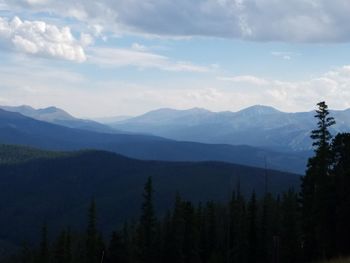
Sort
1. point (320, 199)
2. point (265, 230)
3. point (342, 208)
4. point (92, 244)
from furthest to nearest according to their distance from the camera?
1. point (92, 244)
2. point (265, 230)
3. point (320, 199)
4. point (342, 208)

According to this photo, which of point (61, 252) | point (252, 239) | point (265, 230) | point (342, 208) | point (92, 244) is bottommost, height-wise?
point (61, 252)

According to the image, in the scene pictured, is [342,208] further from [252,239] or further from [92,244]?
[92,244]

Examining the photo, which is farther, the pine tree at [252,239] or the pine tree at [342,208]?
the pine tree at [252,239]

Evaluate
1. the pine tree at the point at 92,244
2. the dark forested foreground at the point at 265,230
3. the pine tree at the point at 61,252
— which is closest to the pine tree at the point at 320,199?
the dark forested foreground at the point at 265,230

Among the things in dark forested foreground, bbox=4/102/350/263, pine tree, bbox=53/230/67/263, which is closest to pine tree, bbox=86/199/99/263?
dark forested foreground, bbox=4/102/350/263

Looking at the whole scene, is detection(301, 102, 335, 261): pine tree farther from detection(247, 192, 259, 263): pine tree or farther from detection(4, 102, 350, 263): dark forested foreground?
detection(247, 192, 259, 263): pine tree

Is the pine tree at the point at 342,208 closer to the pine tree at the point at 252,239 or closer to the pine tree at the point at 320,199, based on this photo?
the pine tree at the point at 320,199

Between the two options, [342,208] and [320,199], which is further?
[320,199]

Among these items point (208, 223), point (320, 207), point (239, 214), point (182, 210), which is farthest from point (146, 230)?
point (320, 207)

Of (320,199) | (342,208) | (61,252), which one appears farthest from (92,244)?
(342,208)

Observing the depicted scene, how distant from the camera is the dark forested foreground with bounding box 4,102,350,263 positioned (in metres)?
48.3

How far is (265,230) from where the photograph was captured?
255 ft

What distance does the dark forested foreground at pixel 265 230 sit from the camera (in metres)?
48.3

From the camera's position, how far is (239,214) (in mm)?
89188
